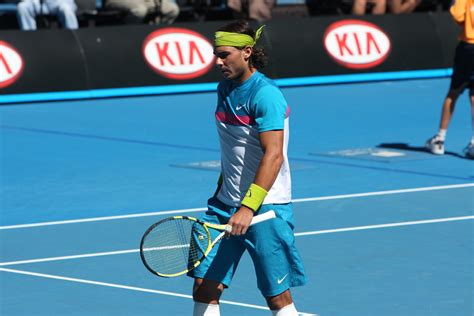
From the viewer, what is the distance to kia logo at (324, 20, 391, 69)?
72.0ft

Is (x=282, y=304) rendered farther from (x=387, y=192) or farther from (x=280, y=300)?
(x=387, y=192)

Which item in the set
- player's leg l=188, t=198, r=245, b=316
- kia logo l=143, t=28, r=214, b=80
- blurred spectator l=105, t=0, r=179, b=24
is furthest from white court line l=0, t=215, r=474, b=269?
blurred spectator l=105, t=0, r=179, b=24

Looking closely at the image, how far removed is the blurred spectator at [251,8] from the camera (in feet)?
73.2

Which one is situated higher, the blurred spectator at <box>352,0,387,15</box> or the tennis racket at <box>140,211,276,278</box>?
the tennis racket at <box>140,211,276,278</box>

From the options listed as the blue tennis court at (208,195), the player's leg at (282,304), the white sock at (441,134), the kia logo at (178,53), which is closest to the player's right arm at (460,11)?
the white sock at (441,134)

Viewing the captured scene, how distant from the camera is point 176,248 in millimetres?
6918

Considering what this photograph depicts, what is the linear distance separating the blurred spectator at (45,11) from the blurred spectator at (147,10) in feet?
3.71

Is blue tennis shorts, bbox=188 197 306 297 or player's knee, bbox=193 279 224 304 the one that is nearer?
blue tennis shorts, bbox=188 197 306 297

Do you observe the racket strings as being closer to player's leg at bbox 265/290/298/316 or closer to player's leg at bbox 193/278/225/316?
player's leg at bbox 193/278/225/316

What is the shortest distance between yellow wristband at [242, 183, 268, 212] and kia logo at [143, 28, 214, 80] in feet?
45.9

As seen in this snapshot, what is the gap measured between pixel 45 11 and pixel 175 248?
14.7 metres

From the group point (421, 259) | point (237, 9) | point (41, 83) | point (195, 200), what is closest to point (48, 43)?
point (41, 83)

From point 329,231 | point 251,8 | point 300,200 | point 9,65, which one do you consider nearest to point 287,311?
point 329,231

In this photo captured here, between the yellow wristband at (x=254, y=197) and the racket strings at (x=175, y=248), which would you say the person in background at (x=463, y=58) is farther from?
the yellow wristband at (x=254, y=197)
